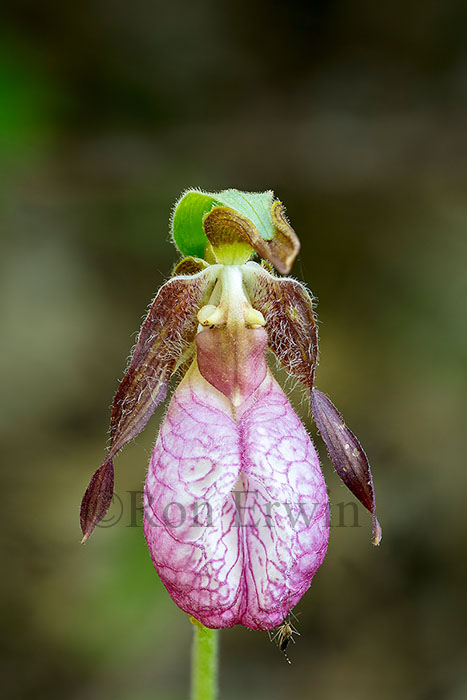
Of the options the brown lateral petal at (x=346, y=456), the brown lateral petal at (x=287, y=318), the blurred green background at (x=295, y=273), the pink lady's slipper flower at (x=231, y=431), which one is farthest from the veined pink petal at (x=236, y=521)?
the blurred green background at (x=295, y=273)

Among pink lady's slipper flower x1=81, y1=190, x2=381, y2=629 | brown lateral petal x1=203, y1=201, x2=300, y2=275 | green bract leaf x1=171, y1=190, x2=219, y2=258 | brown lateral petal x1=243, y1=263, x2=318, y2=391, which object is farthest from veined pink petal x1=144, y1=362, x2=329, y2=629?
green bract leaf x1=171, y1=190, x2=219, y2=258

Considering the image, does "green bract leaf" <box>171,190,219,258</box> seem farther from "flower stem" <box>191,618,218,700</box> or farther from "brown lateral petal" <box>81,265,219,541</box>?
"flower stem" <box>191,618,218,700</box>

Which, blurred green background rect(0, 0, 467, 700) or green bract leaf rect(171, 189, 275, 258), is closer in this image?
green bract leaf rect(171, 189, 275, 258)

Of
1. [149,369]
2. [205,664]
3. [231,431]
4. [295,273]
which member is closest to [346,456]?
[231,431]

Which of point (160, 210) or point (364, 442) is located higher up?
point (160, 210)

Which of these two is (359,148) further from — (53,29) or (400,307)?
(53,29)

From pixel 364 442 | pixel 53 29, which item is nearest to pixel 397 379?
pixel 364 442
